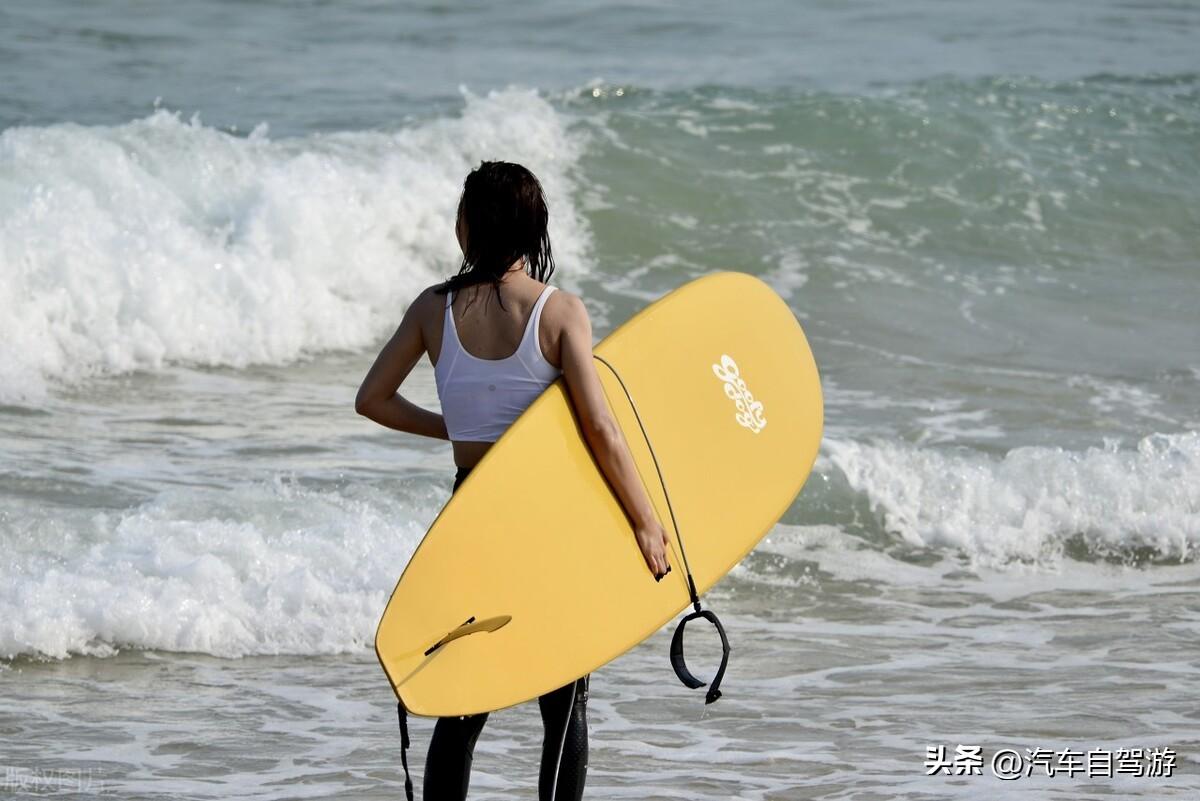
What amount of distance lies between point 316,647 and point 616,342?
6.26 ft

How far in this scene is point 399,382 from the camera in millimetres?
2736

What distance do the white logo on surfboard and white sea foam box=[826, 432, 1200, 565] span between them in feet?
9.15

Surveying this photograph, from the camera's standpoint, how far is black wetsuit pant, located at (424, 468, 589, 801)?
8.50ft

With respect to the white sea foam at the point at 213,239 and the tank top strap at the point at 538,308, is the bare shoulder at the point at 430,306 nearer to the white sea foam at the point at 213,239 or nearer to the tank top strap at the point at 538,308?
the tank top strap at the point at 538,308

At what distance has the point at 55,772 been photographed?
140 inches

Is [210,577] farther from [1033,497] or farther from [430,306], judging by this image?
[1033,497]

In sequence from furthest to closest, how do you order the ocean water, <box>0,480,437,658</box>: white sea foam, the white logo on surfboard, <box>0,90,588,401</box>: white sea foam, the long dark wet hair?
<box>0,90,588,401</box>: white sea foam
<box>0,480,437,658</box>: white sea foam
the ocean water
the white logo on surfboard
the long dark wet hair

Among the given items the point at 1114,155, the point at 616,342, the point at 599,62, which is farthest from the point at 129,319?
the point at 1114,155

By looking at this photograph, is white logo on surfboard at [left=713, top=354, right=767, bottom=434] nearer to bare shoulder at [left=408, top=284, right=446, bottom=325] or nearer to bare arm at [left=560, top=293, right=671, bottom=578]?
bare arm at [left=560, top=293, right=671, bottom=578]

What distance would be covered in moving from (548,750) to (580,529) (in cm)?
40

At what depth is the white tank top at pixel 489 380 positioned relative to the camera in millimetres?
2543

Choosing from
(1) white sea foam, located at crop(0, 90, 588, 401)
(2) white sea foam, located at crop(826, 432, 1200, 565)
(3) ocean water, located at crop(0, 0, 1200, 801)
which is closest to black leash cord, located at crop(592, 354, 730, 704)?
(3) ocean water, located at crop(0, 0, 1200, 801)

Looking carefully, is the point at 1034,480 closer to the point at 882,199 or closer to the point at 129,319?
Result: the point at 129,319

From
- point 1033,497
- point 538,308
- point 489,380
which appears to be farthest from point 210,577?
point 1033,497
